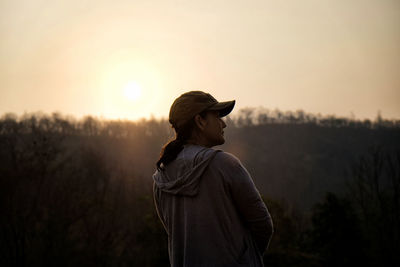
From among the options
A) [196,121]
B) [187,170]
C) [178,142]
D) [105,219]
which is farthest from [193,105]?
[105,219]

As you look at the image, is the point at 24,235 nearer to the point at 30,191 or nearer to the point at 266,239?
the point at 30,191

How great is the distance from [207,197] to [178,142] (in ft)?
1.08

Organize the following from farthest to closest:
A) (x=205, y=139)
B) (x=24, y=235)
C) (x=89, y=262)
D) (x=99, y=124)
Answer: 1. (x=99, y=124)
2. (x=89, y=262)
3. (x=24, y=235)
4. (x=205, y=139)

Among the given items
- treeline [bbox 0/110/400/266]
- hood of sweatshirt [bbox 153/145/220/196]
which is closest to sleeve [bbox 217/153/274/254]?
hood of sweatshirt [bbox 153/145/220/196]

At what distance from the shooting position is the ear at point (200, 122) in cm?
180

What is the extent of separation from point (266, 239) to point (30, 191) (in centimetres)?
1012

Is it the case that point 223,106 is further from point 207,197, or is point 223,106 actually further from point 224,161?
point 207,197

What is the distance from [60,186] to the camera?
37.5 feet

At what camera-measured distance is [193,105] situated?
1.79 meters

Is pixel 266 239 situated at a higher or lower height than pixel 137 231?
higher

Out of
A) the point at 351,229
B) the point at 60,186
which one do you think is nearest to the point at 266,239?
the point at 60,186

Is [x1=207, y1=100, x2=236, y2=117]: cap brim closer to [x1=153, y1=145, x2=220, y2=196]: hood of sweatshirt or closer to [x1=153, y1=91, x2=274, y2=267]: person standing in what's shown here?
[x1=153, y1=91, x2=274, y2=267]: person standing

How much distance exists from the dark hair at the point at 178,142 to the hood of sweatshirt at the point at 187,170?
0.02 meters

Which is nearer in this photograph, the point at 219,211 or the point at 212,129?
the point at 219,211
